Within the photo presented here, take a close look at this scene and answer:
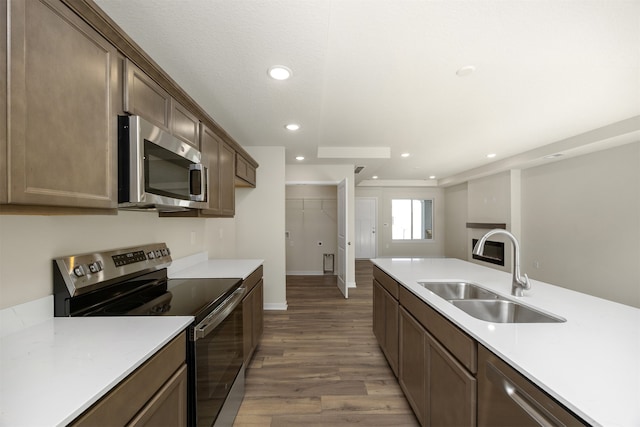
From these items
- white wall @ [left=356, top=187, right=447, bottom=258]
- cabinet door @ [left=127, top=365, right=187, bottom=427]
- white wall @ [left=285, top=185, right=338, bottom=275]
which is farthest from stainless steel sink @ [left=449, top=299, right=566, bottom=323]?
white wall @ [left=356, top=187, right=447, bottom=258]

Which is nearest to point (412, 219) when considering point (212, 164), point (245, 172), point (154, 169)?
point (245, 172)

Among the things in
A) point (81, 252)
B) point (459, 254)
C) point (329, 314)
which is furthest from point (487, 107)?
point (459, 254)

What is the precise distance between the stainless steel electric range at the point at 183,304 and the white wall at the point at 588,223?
514 centimetres

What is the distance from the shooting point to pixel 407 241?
28.7 ft

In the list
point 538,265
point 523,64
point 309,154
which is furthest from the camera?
point 538,265

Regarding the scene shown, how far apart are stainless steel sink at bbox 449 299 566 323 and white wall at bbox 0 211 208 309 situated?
2.18 metres

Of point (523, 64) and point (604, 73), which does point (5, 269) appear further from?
point (604, 73)

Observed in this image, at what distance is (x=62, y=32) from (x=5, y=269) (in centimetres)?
94

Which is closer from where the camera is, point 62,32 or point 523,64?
point 62,32

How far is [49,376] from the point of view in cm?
77

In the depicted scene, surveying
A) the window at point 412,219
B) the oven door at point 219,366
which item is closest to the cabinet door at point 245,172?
the oven door at point 219,366

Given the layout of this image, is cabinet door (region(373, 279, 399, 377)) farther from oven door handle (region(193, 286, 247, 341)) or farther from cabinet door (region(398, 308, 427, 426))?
oven door handle (region(193, 286, 247, 341))

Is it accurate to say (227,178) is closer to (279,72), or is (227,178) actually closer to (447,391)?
(279,72)

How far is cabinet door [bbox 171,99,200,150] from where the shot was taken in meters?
1.67
